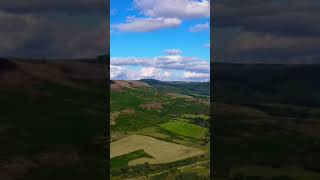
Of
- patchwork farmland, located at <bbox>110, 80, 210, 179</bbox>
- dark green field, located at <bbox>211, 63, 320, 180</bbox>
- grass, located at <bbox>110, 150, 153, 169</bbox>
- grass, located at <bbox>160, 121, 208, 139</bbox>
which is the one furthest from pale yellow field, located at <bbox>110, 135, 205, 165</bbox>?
dark green field, located at <bbox>211, 63, 320, 180</bbox>

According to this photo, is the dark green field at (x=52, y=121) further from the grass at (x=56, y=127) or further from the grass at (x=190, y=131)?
the grass at (x=190, y=131)

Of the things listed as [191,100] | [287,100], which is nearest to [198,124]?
[287,100]

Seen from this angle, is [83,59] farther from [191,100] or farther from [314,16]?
[191,100]

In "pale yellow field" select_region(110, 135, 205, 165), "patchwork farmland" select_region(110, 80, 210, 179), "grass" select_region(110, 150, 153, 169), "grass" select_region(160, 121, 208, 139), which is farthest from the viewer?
"grass" select_region(160, 121, 208, 139)

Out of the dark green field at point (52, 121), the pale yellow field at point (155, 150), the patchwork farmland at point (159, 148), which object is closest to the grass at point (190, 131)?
the patchwork farmland at point (159, 148)

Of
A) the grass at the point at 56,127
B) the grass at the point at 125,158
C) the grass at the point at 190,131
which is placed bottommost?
the grass at the point at 125,158

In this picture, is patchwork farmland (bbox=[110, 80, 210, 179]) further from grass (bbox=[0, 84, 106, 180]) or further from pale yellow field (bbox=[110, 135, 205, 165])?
grass (bbox=[0, 84, 106, 180])
